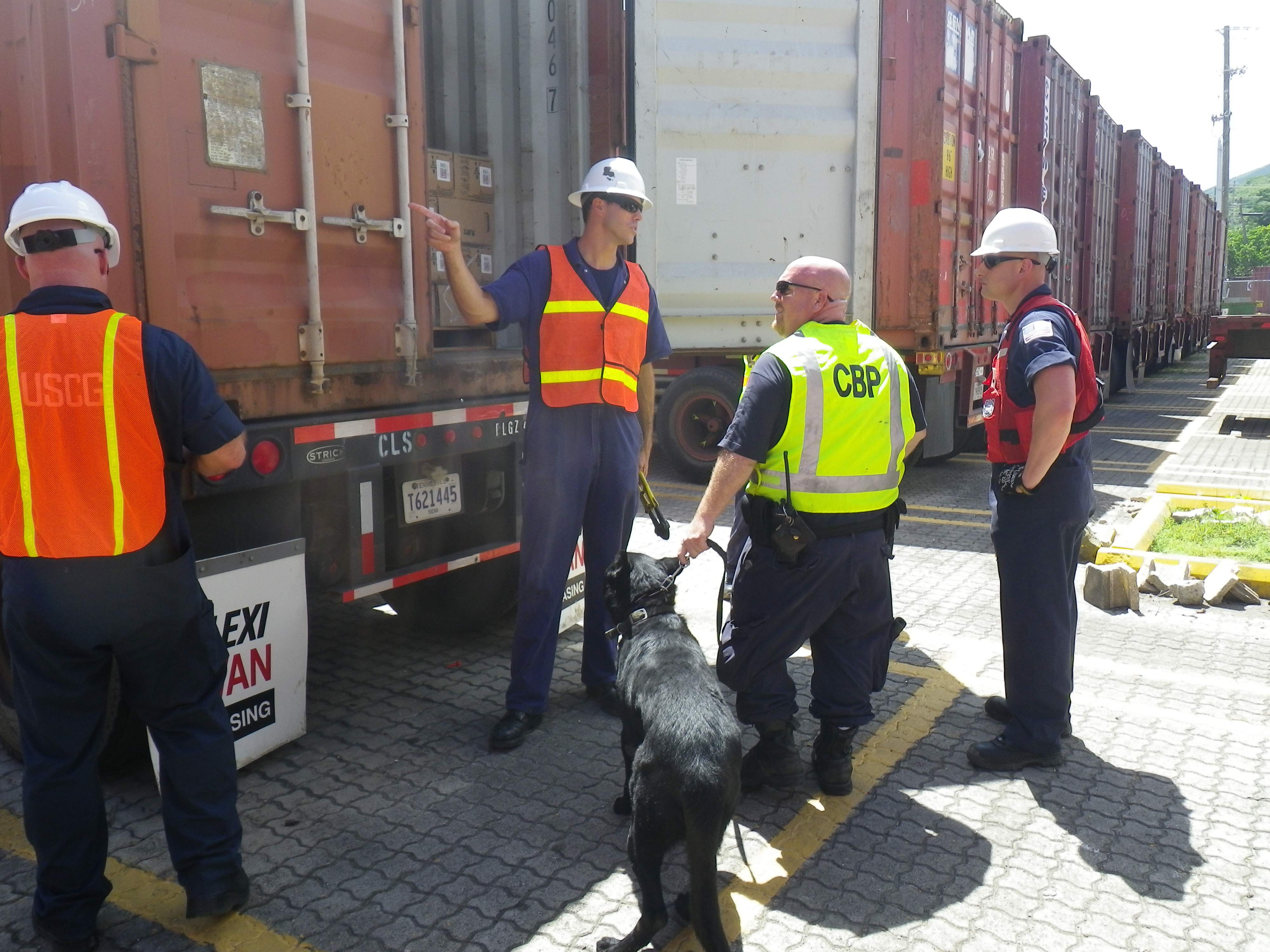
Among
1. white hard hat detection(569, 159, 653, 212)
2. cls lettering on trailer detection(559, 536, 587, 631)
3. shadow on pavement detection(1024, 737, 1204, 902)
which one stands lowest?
shadow on pavement detection(1024, 737, 1204, 902)

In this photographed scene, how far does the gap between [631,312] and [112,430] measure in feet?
6.26

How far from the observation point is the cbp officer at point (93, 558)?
7.52 ft

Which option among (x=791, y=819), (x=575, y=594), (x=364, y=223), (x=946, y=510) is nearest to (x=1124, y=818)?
(x=791, y=819)

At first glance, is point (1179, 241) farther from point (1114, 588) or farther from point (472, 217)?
point (472, 217)

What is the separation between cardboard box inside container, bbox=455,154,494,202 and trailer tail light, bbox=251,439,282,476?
1.70 m

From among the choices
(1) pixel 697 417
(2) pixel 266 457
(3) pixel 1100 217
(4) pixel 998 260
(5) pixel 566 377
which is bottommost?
(1) pixel 697 417

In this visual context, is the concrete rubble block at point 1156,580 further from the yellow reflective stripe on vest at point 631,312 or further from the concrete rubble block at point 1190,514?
the yellow reflective stripe on vest at point 631,312

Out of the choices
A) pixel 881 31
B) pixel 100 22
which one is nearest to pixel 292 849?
pixel 100 22

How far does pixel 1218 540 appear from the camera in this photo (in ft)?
19.9

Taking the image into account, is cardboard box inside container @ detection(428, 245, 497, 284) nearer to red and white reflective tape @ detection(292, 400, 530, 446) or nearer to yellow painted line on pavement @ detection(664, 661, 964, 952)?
red and white reflective tape @ detection(292, 400, 530, 446)

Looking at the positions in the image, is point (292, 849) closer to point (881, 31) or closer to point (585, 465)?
point (585, 465)

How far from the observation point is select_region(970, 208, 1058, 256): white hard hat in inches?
137

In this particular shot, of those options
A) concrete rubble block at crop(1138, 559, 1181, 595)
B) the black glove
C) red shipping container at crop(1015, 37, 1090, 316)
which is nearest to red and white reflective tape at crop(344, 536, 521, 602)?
the black glove

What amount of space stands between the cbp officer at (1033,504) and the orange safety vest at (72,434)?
251 cm
